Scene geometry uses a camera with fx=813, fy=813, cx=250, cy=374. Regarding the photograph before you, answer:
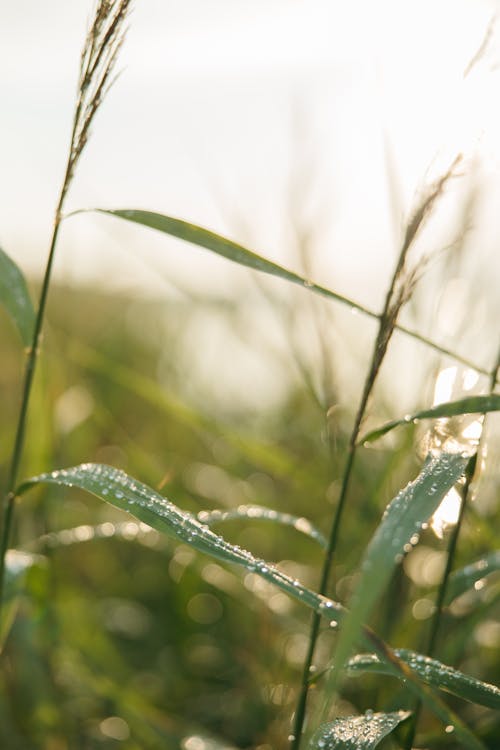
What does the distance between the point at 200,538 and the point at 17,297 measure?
0.39 metres

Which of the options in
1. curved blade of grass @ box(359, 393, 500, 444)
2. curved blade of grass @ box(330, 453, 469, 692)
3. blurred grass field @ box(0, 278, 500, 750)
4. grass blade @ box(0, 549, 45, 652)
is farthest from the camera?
A: blurred grass field @ box(0, 278, 500, 750)

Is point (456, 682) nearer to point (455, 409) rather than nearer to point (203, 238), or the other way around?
point (455, 409)

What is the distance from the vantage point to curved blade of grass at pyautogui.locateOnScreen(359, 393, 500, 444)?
0.85 meters

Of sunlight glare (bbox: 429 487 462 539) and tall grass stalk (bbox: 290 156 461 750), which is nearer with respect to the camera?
tall grass stalk (bbox: 290 156 461 750)

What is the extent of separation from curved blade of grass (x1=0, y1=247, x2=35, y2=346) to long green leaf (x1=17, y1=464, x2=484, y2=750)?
0.19 metres

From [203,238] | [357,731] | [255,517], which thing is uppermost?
[203,238]

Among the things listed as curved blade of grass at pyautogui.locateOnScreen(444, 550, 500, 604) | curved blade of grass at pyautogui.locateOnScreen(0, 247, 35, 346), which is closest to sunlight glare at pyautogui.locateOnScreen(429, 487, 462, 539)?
curved blade of grass at pyautogui.locateOnScreen(444, 550, 500, 604)

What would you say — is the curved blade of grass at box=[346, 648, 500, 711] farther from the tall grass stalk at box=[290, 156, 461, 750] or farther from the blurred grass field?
the blurred grass field

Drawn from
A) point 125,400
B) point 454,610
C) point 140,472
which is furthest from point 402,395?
point 125,400

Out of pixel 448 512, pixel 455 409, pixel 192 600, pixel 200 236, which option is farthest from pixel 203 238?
pixel 192 600

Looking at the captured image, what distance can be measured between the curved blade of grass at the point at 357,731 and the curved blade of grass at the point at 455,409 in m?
0.30

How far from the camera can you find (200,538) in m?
0.77

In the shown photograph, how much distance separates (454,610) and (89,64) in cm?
111

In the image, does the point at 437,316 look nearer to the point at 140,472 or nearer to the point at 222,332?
the point at 140,472
